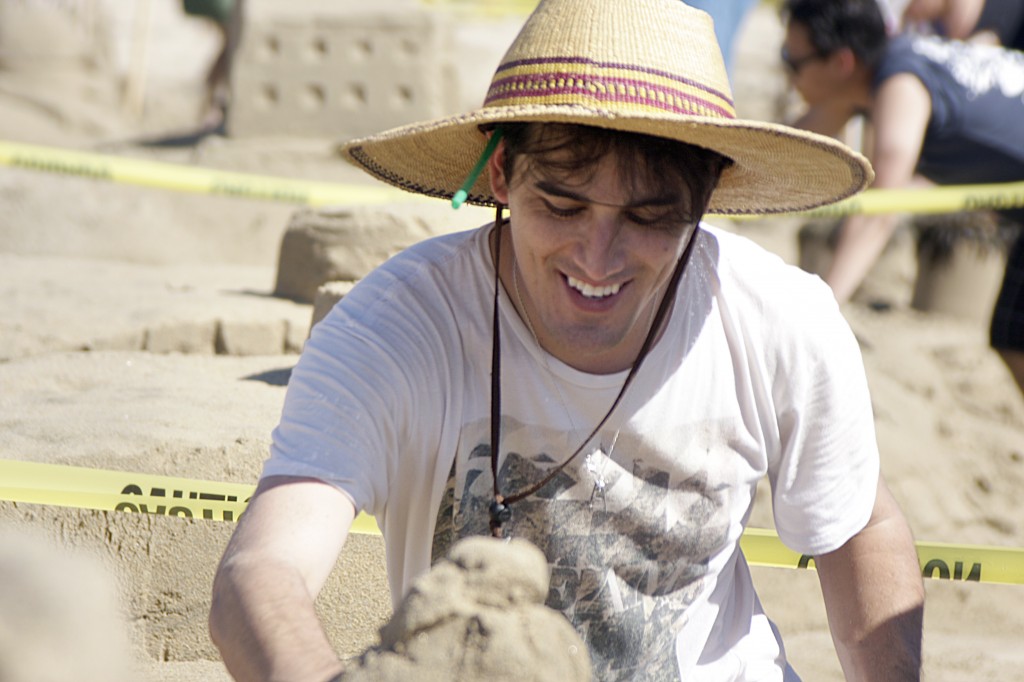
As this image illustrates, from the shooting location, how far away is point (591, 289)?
1823mm

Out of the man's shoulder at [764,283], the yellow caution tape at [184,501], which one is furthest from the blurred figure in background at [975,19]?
the man's shoulder at [764,283]

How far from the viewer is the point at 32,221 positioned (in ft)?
20.7

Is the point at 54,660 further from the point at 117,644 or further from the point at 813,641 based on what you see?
the point at 813,641

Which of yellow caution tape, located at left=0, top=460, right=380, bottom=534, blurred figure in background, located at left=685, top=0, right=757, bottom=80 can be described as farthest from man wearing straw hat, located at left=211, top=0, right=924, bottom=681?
blurred figure in background, located at left=685, top=0, right=757, bottom=80

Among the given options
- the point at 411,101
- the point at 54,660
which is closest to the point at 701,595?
the point at 54,660

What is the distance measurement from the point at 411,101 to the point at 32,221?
2.22 m

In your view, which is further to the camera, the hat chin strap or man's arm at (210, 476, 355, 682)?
the hat chin strap

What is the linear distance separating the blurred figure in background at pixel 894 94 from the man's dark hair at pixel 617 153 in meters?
3.21

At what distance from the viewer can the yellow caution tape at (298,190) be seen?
219 inches

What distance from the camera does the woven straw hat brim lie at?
1771mm

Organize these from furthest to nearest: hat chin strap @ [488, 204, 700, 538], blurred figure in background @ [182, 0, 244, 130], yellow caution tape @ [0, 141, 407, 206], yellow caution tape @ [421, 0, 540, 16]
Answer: yellow caution tape @ [421, 0, 540, 16], blurred figure in background @ [182, 0, 244, 130], yellow caution tape @ [0, 141, 407, 206], hat chin strap @ [488, 204, 700, 538]

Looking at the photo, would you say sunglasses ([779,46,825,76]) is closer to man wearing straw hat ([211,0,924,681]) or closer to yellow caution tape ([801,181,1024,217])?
yellow caution tape ([801,181,1024,217])

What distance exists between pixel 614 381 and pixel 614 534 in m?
0.23

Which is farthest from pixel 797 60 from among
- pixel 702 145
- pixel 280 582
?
pixel 280 582
